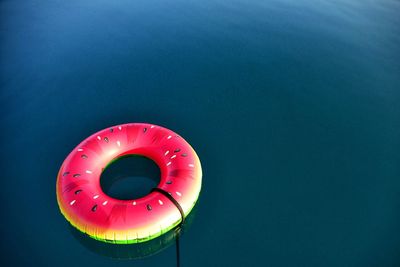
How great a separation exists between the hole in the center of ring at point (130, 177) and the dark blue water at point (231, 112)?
2.04 ft

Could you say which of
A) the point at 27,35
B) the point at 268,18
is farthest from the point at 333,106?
the point at 27,35

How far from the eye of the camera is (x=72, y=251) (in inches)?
140

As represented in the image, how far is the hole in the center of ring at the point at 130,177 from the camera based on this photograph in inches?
155

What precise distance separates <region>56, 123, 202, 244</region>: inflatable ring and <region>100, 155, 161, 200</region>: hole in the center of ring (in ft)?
0.86

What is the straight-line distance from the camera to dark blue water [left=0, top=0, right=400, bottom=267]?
3.67 meters

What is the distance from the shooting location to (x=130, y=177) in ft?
13.4

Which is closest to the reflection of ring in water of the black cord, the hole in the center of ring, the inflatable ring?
the black cord

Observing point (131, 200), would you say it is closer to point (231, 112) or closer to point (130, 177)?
point (130, 177)

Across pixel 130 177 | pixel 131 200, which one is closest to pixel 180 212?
pixel 131 200

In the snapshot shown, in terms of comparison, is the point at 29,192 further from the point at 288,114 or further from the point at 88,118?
the point at 288,114

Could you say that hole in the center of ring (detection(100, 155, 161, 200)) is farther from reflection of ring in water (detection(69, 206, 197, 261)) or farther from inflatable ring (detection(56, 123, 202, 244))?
reflection of ring in water (detection(69, 206, 197, 261))

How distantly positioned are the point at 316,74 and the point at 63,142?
13.6ft

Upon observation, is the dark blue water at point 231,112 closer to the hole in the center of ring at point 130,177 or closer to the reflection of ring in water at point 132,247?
the reflection of ring in water at point 132,247

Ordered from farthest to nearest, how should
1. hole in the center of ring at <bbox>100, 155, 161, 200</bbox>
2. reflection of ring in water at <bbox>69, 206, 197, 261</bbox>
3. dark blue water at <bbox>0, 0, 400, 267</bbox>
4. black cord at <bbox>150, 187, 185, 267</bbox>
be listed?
1. hole in the center of ring at <bbox>100, 155, 161, 200</bbox>
2. dark blue water at <bbox>0, 0, 400, 267</bbox>
3. reflection of ring in water at <bbox>69, 206, 197, 261</bbox>
4. black cord at <bbox>150, 187, 185, 267</bbox>
